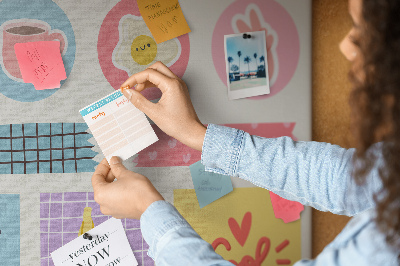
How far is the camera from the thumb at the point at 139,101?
0.76m

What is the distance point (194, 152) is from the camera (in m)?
0.87

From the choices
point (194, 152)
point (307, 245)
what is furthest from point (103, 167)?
point (307, 245)

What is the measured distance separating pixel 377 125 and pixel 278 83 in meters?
0.45

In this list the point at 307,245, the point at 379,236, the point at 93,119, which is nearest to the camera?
the point at 379,236

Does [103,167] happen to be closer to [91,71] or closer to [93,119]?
[93,119]

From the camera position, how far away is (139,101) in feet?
2.50

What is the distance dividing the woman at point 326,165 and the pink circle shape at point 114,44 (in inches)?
2.9

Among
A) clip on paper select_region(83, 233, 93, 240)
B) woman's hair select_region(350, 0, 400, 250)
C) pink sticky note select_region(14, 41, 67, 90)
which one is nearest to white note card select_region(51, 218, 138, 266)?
clip on paper select_region(83, 233, 93, 240)

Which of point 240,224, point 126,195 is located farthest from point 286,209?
point 126,195

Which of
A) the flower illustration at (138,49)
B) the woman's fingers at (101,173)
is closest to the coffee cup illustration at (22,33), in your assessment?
the flower illustration at (138,49)

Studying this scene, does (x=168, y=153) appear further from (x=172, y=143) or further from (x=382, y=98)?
(x=382, y=98)

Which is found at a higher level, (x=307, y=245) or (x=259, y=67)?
(x=259, y=67)

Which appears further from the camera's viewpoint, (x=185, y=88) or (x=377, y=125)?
(x=185, y=88)

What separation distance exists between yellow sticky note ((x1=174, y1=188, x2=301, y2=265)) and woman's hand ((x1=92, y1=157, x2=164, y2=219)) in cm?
20
